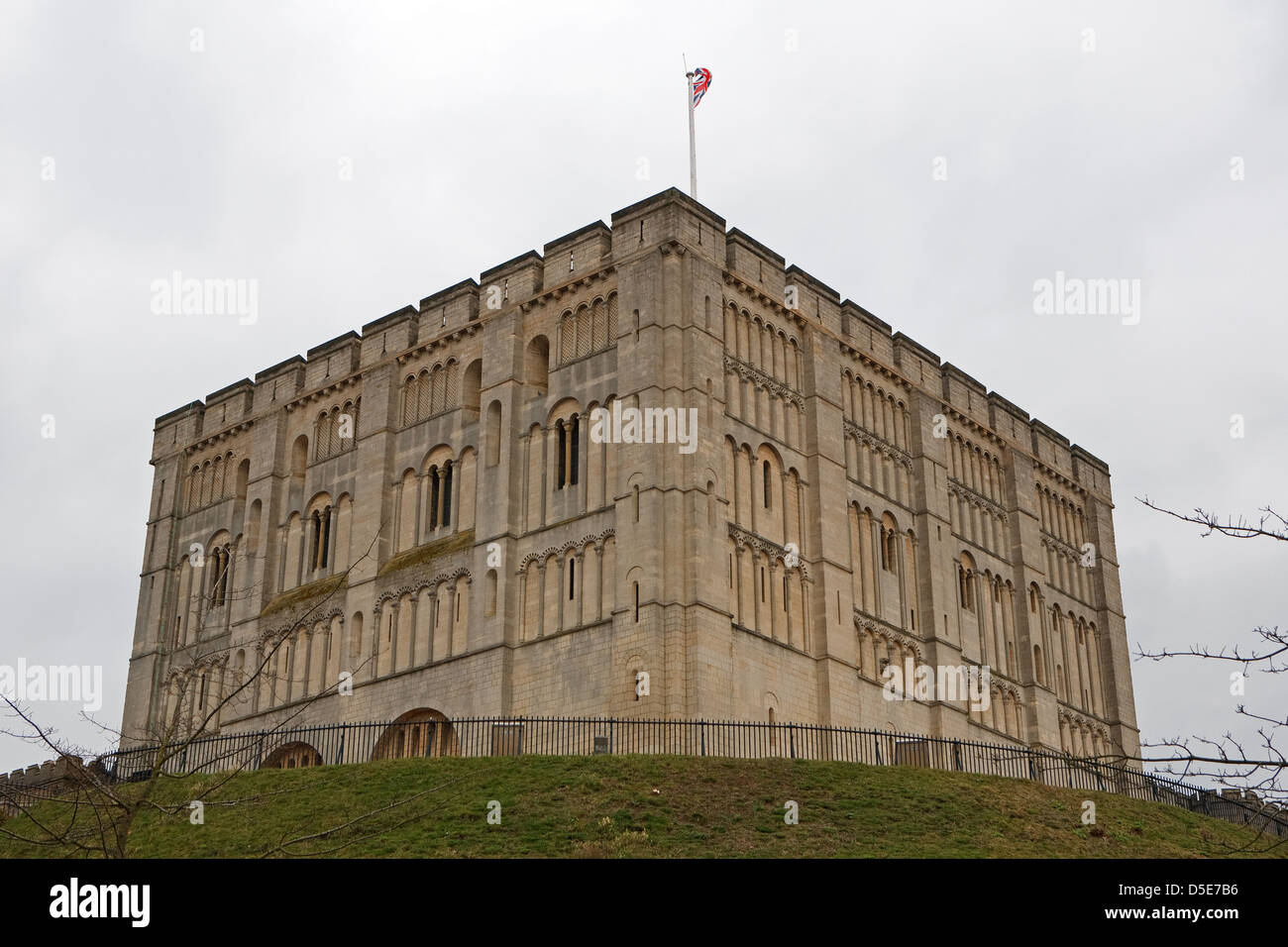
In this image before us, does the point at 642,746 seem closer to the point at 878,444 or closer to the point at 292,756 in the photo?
the point at 292,756

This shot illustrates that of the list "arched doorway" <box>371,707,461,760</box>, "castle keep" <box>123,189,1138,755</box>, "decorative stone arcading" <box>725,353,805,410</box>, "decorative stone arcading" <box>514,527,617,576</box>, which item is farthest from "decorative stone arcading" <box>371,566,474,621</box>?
"decorative stone arcading" <box>725,353,805,410</box>

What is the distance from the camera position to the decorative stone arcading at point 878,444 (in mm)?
48625

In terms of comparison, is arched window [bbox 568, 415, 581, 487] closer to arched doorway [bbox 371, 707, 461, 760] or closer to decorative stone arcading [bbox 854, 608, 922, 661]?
arched doorway [bbox 371, 707, 461, 760]

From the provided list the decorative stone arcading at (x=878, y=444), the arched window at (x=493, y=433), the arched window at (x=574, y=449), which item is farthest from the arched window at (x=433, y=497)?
the decorative stone arcading at (x=878, y=444)

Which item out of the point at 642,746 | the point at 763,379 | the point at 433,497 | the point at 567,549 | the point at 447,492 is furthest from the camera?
the point at 433,497

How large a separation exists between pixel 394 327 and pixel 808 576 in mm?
16345

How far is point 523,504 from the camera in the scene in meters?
44.8

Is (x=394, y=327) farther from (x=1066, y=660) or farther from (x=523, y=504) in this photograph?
(x=1066, y=660)

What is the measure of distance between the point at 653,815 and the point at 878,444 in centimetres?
2271

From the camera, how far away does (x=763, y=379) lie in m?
45.7

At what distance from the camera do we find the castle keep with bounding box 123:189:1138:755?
136 feet

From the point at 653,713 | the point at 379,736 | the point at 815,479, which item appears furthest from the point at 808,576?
the point at 379,736

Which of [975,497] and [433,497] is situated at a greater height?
[975,497]

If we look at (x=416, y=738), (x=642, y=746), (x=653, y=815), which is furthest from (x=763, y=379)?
(x=653, y=815)
